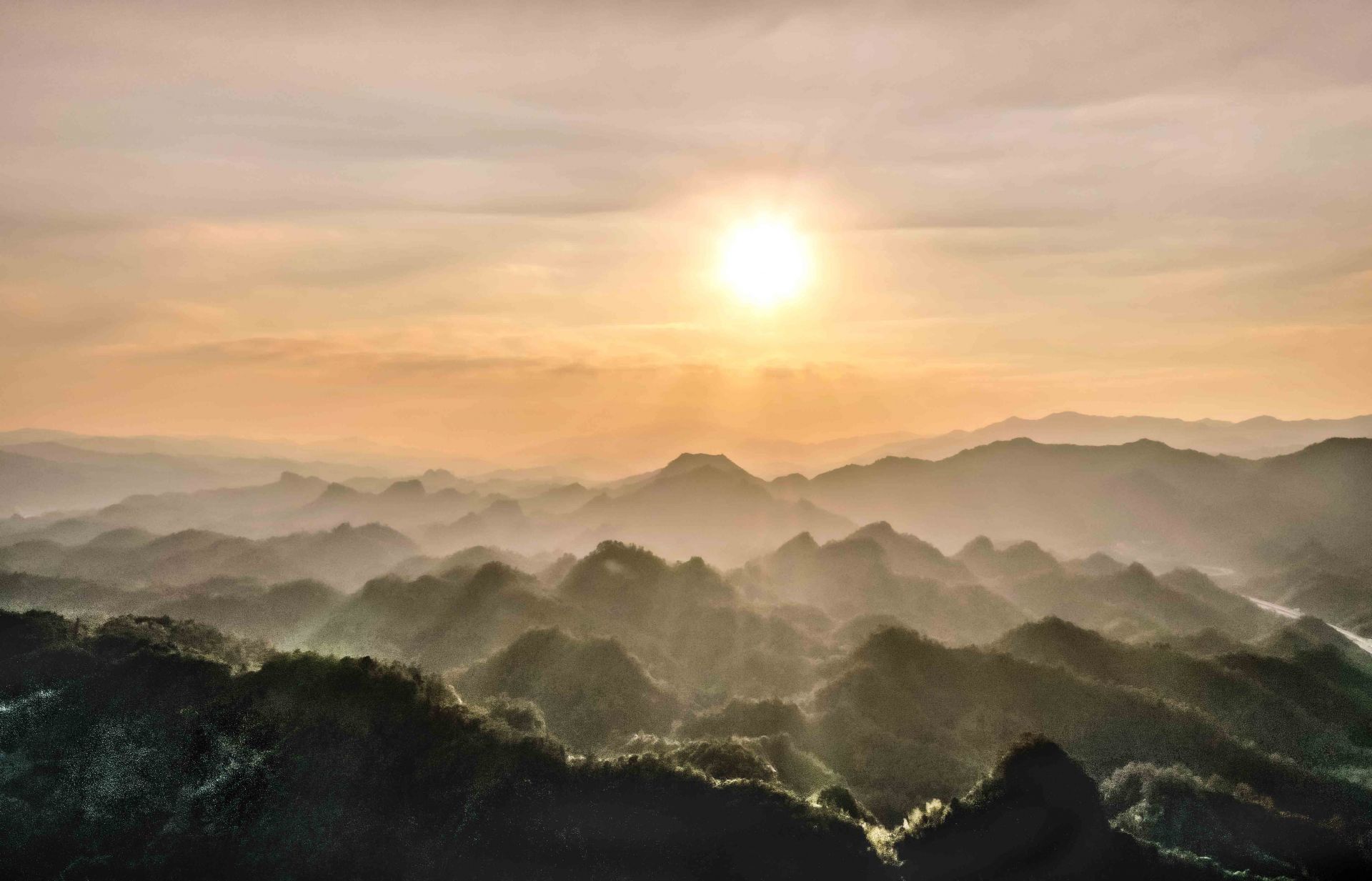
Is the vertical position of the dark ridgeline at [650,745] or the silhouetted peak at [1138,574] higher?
the silhouetted peak at [1138,574]

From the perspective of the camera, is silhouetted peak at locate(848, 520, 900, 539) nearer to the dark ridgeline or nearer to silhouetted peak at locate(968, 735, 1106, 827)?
the dark ridgeline

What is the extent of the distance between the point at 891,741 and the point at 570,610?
58.6m

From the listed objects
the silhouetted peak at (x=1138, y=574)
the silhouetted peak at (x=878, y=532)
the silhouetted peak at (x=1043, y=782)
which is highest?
the silhouetted peak at (x=878, y=532)

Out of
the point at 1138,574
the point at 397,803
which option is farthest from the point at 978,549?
the point at 397,803

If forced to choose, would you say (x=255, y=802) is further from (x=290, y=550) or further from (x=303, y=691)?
(x=290, y=550)

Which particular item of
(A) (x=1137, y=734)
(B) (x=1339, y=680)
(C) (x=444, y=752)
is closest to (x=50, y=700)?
(C) (x=444, y=752)

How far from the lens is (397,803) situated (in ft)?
153

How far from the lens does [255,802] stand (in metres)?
47.3

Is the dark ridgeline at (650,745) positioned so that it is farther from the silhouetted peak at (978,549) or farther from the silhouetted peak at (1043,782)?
the silhouetted peak at (978,549)

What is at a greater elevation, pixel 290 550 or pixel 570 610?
pixel 290 550

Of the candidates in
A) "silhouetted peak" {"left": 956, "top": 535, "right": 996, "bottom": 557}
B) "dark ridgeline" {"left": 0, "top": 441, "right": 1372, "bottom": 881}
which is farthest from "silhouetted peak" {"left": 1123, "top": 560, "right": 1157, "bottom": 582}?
"silhouetted peak" {"left": 956, "top": 535, "right": 996, "bottom": 557}

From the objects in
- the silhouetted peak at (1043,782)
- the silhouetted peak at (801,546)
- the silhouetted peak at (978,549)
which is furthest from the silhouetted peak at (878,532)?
the silhouetted peak at (1043,782)

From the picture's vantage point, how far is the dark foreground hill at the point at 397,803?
140 feet

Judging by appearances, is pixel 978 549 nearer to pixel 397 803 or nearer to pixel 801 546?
pixel 801 546
